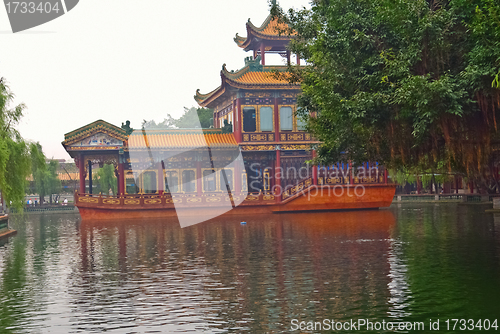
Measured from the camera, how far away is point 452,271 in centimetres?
1227

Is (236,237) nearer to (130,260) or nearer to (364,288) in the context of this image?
(130,260)

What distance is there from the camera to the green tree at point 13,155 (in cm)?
2394

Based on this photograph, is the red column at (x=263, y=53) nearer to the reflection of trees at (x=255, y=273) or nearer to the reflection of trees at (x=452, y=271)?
the reflection of trees at (x=255, y=273)

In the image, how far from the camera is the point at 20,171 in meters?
25.1

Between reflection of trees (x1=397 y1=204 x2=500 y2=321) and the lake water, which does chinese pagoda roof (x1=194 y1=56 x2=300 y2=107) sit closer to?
the lake water

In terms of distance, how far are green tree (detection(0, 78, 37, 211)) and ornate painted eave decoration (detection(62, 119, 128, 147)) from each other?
362 inches

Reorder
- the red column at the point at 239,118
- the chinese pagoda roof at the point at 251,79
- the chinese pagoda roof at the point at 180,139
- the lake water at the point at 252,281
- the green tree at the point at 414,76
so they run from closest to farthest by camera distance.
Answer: the lake water at the point at 252,281 → the green tree at the point at 414,76 → the chinese pagoda roof at the point at 251,79 → the red column at the point at 239,118 → the chinese pagoda roof at the point at 180,139

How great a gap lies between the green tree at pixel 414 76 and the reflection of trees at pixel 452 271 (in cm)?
246

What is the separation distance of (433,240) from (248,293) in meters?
9.44

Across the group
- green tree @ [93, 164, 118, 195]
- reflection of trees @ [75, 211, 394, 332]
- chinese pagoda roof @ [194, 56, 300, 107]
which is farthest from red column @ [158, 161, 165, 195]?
green tree @ [93, 164, 118, 195]

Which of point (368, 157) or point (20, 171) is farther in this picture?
point (20, 171)

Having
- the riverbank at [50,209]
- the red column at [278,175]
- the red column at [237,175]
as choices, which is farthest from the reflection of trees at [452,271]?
the riverbank at [50,209]

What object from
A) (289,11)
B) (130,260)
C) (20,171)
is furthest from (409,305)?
(20,171)

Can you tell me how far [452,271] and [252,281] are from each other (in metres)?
4.31
